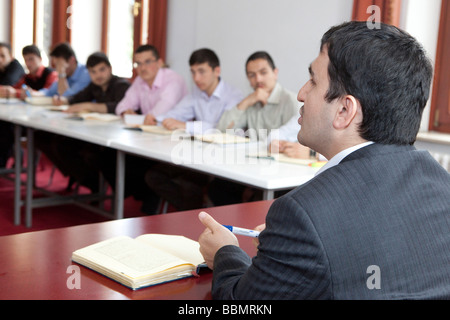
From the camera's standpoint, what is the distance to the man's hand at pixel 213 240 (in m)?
1.36

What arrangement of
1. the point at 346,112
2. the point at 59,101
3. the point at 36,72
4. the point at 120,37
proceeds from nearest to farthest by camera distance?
the point at 346,112, the point at 59,101, the point at 36,72, the point at 120,37

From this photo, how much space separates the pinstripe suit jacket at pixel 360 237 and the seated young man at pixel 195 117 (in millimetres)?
2749

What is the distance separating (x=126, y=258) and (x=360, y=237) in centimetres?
63

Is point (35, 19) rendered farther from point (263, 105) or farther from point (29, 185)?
point (263, 105)

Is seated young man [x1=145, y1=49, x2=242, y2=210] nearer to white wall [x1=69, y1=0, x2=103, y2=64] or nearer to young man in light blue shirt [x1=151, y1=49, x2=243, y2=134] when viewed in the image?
young man in light blue shirt [x1=151, y1=49, x2=243, y2=134]

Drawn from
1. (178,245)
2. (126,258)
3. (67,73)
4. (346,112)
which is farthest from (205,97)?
(346,112)

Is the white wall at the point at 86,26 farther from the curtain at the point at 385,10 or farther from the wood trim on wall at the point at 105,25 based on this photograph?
the curtain at the point at 385,10

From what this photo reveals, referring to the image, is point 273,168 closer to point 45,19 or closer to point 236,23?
point 236,23

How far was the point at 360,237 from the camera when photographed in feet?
3.40

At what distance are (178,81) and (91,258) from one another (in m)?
3.84

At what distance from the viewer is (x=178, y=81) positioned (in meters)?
5.12

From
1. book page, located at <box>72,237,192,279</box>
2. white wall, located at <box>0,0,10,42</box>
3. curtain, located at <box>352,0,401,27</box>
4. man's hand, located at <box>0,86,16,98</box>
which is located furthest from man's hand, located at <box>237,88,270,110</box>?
white wall, located at <box>0,0,10,42</box>

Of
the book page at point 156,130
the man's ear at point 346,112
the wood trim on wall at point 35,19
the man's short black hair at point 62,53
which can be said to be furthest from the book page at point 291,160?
the wood trim on wall at point 35,19

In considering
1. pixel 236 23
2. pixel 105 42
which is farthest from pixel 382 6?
pixel 105 42
